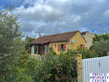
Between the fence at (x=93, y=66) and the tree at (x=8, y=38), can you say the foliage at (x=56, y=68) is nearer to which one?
the fence at (x=93, y=66)

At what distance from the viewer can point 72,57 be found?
11.5 ft

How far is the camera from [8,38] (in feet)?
12.2

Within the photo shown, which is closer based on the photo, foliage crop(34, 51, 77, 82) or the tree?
foliage crop(34, 51, 77, 82)

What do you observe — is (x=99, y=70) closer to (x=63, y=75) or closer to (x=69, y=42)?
(x=63, y=75)

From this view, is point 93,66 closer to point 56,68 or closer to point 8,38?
point 56,68

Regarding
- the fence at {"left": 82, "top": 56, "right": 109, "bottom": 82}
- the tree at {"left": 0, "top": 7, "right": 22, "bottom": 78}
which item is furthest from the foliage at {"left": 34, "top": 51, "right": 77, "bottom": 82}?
the tree at {"left": 0, "top": 7, "right": 22, "bottom": 78}

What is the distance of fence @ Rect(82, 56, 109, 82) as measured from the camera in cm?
383

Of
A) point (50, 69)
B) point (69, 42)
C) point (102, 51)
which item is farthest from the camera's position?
point (69, 42)

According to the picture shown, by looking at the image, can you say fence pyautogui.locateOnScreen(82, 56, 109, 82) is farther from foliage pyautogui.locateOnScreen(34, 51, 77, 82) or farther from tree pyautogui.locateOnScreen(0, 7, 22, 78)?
tree pyautogui.locateOnScreen(0, 7, 22, 78)

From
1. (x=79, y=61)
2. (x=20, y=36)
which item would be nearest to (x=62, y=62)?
(x=79, y=61)

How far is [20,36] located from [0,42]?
0.85m

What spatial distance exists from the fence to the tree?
271cm

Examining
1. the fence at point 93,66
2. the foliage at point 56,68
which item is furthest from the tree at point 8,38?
the fence at point 93,66

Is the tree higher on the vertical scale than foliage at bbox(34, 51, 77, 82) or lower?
higher
